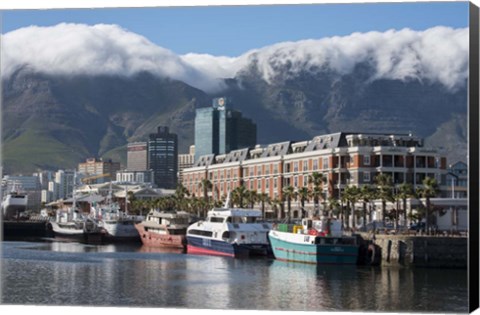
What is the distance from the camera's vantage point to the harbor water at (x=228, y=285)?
59.9 meters

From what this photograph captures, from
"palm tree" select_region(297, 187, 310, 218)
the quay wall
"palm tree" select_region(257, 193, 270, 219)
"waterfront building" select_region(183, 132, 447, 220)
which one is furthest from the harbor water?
"palm tree" select_region(257, 193, 270, 219)

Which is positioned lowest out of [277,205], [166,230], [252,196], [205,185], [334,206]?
[166,230]

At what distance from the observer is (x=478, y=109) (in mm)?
45406

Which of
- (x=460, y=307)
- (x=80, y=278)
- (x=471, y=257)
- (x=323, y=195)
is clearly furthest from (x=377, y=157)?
(x=471, y=257)

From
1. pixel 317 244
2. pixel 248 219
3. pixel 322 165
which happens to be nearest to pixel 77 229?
pixel 322 165

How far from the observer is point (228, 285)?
71.4m

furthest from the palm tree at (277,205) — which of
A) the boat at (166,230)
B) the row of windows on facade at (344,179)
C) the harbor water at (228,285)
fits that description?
the harbor water at (228,285)

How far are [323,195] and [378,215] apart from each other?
11.0 metres

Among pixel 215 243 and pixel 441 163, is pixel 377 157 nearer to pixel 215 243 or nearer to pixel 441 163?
pixel 441 163

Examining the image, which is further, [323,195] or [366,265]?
[323,195]

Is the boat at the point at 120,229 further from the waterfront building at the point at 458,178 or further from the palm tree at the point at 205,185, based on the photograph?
the waterfront building at the point at 458,178

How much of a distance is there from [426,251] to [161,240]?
5325 cm

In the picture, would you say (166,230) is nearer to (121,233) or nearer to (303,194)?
(121,233)

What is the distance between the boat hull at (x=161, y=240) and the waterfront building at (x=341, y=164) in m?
22.7
